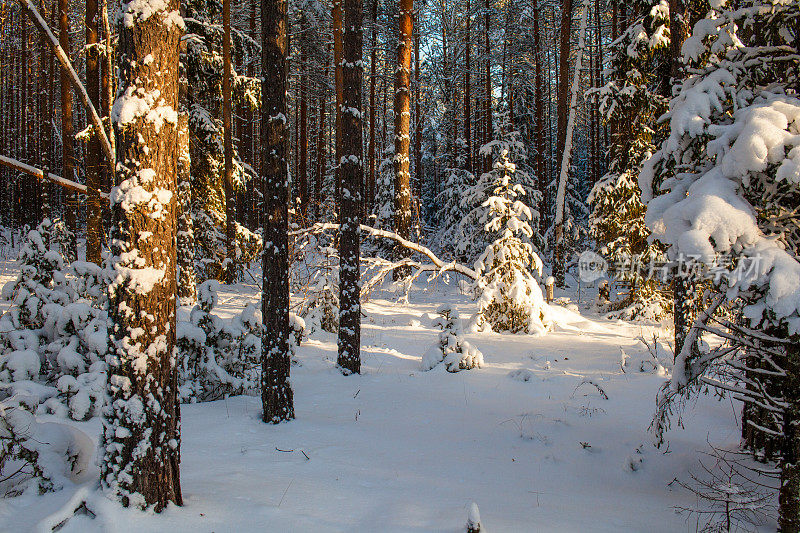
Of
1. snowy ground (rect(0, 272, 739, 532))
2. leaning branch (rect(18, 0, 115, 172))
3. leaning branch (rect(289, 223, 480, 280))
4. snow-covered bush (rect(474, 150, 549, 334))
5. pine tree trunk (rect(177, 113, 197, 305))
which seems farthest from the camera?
snow-covered bush (rect(474, 150, 549, 334))

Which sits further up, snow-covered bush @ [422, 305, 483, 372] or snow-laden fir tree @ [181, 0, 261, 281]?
snow-laden fir tree @ [181, 0, 261, 281]

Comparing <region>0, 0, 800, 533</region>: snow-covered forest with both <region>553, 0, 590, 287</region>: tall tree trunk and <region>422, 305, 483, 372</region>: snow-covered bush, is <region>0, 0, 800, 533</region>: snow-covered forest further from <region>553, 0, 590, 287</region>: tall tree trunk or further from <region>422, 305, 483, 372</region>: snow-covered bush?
<region>553, 0, 590, 287</region>: tall tree trunk

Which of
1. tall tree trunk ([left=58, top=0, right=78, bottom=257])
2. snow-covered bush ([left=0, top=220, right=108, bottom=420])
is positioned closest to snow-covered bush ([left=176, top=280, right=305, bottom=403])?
snow-covered bush ([left=0, top=220, right=108, bottom=420])

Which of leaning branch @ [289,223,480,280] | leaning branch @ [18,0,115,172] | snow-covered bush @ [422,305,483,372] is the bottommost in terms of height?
snow-covered bush @ [422,305,483,372]

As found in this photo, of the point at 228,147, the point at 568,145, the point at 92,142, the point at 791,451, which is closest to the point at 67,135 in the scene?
the point at 92,142

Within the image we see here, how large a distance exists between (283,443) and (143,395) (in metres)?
2.17

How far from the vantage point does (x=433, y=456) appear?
4.86 m

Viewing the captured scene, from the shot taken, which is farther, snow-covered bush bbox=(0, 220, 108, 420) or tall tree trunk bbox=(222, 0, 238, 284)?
tall tree trunk bbox=(222, 0, 238, 284)

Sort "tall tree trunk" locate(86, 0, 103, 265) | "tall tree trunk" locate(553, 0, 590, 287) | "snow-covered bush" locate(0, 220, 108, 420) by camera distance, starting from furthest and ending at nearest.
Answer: "tall tree trunk" locate(553, 0, 590, 287) < "tall tree trunk" locate(86, 0, 103, 265) < "snow-covered bush" locate(0, 220, 108, 420)

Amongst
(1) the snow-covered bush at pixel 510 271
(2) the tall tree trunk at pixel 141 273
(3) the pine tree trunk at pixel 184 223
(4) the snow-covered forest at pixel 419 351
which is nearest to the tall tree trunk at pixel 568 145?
(4) the snow-covered forest at pixel 419 351

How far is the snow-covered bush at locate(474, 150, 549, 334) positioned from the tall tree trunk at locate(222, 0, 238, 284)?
7420 mm

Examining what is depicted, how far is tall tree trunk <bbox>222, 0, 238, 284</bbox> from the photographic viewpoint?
1243 centimetres

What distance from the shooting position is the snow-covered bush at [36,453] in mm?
3205

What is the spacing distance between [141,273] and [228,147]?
10.8m
